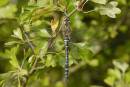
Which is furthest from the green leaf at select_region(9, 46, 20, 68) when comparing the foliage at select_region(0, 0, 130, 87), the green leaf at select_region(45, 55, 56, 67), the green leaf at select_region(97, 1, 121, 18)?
the green leaf at select_region(97, 1, 121, 18)

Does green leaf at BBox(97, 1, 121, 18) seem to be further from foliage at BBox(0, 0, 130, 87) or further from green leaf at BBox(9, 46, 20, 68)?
green leaf at BBox(9, 46, 20, 68)

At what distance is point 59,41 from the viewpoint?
140 centimetres

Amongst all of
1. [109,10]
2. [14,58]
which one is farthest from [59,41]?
[109,10]

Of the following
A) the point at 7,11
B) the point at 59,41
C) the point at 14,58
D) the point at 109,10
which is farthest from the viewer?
the point at 7,11

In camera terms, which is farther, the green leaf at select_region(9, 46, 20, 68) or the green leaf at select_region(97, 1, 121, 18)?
the green leaf at select_region(9, 46, 20, 68)

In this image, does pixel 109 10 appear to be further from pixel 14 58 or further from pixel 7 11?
pixel 7 11

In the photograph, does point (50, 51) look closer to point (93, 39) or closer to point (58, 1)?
point (58, 1)

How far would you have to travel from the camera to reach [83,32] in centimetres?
193

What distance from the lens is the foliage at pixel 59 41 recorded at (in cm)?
112

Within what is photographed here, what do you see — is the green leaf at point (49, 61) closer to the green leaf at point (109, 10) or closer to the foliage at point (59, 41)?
the foliage at point (59, 41)

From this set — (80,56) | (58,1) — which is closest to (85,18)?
(80,56)

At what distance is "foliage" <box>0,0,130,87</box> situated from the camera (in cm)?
112

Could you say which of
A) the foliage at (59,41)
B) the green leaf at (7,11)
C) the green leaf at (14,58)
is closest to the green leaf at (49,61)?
the foliage at (59,41)

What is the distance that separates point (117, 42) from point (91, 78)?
0.82 feet
